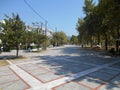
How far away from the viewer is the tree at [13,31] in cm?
1877

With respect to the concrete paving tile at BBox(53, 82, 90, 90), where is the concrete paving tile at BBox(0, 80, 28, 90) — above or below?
above

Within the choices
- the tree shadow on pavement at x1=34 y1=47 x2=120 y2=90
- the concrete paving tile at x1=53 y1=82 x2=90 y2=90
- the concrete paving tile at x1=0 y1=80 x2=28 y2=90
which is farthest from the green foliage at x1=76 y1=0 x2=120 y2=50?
the concrete paving tile at x1=0 y1=80 x2=28 y2=90

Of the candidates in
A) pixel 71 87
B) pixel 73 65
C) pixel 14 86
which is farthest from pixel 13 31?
pixel 71 87

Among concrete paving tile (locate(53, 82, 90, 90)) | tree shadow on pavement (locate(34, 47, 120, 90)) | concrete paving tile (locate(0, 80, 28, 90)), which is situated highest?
tree shadow on pavement (locate(34, 47, 120, 90))

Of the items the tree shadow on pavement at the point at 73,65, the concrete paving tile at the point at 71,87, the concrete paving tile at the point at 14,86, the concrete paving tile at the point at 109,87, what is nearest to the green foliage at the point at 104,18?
the tree shadow on pavement at the point at 73,65

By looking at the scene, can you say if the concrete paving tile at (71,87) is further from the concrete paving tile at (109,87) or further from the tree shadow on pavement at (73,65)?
the concrete paving tile at (109,87)

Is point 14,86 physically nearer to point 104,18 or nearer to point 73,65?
point 73,65

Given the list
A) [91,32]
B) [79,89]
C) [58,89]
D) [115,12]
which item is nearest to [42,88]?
[58,89]

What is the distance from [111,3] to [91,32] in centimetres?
2136

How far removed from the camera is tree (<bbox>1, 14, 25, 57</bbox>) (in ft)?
61.6

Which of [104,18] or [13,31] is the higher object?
[104,18]

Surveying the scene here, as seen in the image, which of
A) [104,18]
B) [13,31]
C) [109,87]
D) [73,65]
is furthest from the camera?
[104,18]

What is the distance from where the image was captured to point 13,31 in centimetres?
1922

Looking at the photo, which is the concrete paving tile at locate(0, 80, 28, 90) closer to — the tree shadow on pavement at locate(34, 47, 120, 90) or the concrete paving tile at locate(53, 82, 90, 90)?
the concrete paving tile at locate(53, 82, 90, 90)
